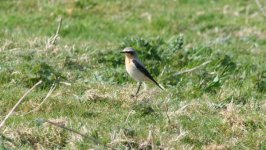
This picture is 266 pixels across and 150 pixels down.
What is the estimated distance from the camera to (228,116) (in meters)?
8.65

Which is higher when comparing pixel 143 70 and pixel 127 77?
pixel 143 70

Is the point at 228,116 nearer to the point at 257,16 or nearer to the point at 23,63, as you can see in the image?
the point at 23,63

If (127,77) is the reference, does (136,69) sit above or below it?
above

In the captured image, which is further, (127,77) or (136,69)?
(127,77)

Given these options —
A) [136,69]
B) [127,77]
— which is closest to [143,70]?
[136,69]

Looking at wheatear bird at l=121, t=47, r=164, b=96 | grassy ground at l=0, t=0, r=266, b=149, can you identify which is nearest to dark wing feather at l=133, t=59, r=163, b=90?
wheatear bird at l=121, t=47, r=164, b=96

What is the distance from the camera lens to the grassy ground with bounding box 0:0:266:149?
8031 mm

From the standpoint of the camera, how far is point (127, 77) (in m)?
10.8

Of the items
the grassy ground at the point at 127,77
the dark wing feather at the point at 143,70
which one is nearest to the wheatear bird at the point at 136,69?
the dark wing feather at the point at 143,70

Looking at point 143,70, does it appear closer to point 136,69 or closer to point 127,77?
point 136,69

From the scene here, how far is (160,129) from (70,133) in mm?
1059

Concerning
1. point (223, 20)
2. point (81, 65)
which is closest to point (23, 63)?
point (81, 65)

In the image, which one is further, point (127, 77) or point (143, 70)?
point (127, 77)

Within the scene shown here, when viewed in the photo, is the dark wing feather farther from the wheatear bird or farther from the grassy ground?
the grassy ground
